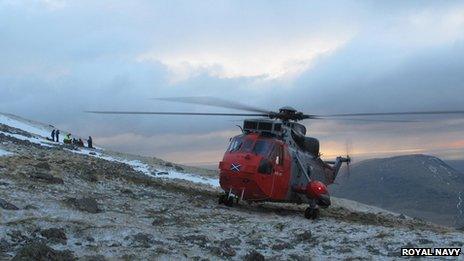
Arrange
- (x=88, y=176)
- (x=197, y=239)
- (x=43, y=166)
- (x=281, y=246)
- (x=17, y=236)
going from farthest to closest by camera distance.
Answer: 1. (x=88, y=176)
2. (x=43, y=166)
3. (x=197, y=239)
4. (x=281, y=246)
5. (x=17, y=236)

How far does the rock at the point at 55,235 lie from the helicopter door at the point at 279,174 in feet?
33.4

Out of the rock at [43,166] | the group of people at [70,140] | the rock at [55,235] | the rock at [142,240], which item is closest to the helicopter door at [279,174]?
the rock at [142,240]

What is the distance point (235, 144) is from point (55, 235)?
10347 mm

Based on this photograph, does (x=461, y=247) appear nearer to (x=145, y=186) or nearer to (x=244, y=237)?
(x=244, y=237)

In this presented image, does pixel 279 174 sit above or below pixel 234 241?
above

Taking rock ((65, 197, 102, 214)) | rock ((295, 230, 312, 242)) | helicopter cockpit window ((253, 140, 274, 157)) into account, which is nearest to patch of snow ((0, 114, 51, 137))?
helicopter cockpit window ((253, 140, 274, 157))

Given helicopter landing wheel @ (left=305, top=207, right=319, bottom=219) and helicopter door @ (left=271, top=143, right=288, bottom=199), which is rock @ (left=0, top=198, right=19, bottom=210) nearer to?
helicopter door @ (left=271, top=143, right=288, bottom=199)

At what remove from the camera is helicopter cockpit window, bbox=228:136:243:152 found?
880 inches

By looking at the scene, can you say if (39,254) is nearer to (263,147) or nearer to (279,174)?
(263,147)

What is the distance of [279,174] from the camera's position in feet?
72.6

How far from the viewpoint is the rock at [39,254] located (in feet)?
39.4

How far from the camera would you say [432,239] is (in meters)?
15.0

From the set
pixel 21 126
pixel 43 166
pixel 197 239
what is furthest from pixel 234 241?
pixel 21 126

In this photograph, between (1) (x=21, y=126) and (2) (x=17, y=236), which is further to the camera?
(1) (x=21, y=126)
